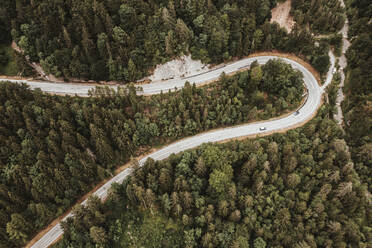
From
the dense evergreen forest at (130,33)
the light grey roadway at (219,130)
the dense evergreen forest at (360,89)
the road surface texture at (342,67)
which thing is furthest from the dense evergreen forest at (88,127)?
the dense evergreen forest at (360,89)

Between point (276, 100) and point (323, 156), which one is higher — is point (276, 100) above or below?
above

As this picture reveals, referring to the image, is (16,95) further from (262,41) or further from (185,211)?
(262,41)

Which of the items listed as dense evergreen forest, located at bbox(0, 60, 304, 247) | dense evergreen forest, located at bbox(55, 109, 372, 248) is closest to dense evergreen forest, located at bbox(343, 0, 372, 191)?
dense evergreen forest, located at bbox(55, 109, 372, 248)

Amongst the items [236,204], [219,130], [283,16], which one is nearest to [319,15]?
[283,16]

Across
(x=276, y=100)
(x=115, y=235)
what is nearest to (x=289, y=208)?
(x=276, y=100)

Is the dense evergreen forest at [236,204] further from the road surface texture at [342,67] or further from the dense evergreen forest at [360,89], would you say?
the road surface texture at [342,67]

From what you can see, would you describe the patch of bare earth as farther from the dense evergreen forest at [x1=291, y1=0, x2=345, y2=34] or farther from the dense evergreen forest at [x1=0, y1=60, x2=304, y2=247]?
the dense evergreen forest at [x1=0, y1=60, x2=304, y2=247]

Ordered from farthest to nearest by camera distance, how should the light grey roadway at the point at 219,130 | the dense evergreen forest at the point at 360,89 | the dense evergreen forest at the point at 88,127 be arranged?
the light grey roadway at the point at 219,130
the dense evergreen forest at the point at 360,89
the dense evergreen forest at the point at 88,127
